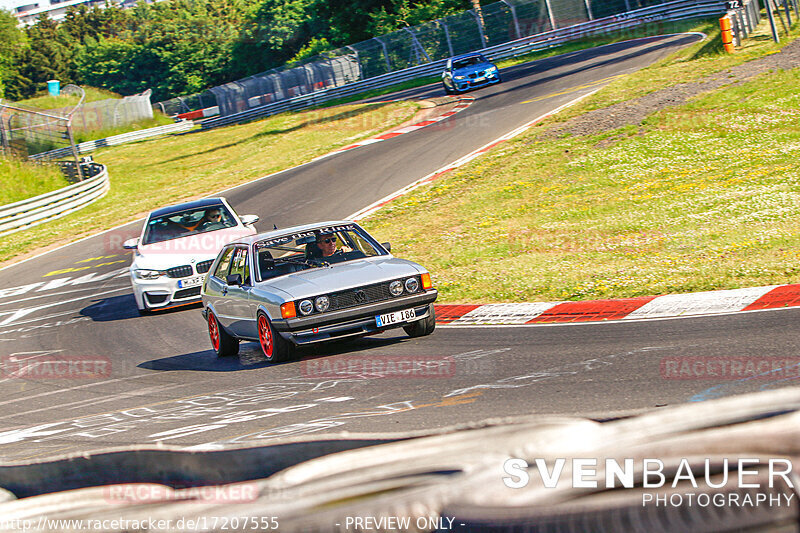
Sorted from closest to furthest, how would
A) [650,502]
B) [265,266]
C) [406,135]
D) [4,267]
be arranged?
[650,502]
[265,266]
[4,267]
[406,135]

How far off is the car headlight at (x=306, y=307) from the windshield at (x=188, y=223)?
6.64 metres

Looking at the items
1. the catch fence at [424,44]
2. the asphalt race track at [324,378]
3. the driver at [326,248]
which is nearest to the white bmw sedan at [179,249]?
the asphalt race track at [324,378]

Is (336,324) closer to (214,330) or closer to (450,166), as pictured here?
(214,330)

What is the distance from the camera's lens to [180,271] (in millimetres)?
13984

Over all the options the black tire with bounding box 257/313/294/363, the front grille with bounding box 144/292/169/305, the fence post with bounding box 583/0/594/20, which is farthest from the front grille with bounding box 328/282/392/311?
the fence post with bounding box 583/0/594/20

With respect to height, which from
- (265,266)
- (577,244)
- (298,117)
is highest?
(298,117)

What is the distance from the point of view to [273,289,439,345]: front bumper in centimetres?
873

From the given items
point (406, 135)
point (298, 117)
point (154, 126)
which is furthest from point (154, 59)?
point (406, 135)

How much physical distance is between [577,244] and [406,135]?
56.6 ft

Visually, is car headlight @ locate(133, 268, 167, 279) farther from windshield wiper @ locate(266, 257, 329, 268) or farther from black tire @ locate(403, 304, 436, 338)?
black tire @ locate(403, 304, 436, 338)

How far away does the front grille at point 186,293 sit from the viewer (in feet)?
45.9

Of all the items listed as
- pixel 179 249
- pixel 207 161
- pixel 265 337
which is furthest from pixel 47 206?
pixel 265 337

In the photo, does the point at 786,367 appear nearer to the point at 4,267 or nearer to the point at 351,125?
the point at 4,267

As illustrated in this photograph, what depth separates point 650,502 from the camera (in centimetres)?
235
